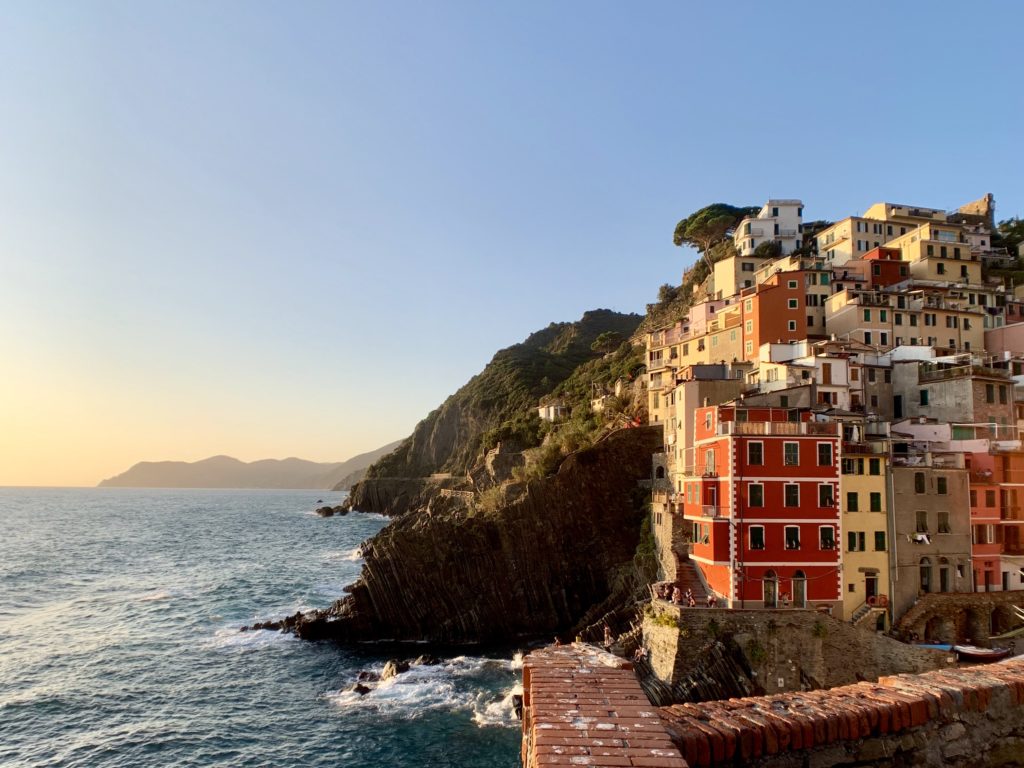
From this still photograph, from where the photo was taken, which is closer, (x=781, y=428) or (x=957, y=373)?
(x=781, y=428)

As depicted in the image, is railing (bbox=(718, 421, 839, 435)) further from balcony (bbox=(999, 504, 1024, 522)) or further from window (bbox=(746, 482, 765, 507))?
balcony (bbox=(999, 504, 1024, 522))

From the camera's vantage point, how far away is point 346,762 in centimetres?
3222

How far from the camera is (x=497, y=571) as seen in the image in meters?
53.6

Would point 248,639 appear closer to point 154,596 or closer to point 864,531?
point 154,596

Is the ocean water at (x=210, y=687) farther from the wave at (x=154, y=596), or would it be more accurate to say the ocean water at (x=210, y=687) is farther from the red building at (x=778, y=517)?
the red building at (x=778, y=517)

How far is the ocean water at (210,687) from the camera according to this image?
110ft

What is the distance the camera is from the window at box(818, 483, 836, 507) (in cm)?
3744

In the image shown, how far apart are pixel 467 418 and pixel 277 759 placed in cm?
13292

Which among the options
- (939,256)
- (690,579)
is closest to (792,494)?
(690,579)

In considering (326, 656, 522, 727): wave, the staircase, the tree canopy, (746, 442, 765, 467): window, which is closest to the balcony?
(746, 442, 765, 467): window

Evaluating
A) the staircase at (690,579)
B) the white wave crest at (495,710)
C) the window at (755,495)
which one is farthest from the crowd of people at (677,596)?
the white wave crest at (495,710)

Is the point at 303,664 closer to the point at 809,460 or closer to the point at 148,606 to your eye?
the point at 148,606

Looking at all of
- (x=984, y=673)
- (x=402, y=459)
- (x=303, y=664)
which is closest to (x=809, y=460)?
(x=984, y=673)

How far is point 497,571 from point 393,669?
12533 millimetres
